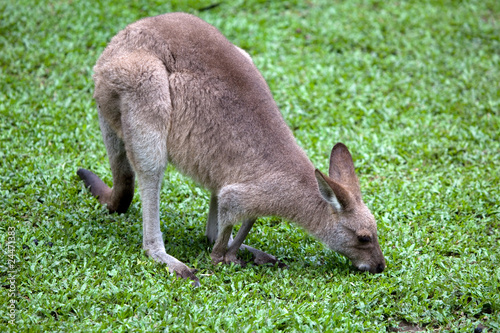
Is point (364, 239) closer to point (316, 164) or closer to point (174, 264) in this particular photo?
point (174, 264)

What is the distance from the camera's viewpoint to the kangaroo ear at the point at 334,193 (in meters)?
4.37

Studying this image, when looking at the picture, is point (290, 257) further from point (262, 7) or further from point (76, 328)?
point (262, 7)

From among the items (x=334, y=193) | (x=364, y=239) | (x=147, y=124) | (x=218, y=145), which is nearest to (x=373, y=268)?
(x=364, y=239)

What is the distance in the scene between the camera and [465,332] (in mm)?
4035

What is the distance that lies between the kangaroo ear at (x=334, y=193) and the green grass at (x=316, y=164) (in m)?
0.59

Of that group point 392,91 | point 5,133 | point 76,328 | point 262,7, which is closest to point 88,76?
point 5,133

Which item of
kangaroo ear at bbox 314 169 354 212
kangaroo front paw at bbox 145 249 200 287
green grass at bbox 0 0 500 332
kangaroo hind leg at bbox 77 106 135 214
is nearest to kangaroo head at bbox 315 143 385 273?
kangaroo ear at bbox 314 169 354 212

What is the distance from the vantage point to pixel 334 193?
443 cm

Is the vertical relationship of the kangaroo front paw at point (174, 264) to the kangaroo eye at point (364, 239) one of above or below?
below

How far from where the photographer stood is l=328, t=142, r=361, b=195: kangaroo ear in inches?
187

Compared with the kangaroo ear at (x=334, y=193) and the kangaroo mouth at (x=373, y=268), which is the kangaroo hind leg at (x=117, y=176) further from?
the kangaroo mouth at (x=373, y=268)

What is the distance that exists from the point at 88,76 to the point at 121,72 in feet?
11.6

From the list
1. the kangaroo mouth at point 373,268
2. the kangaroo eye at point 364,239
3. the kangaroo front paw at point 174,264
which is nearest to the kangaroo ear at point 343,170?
the kangaroo eye at point 364,239

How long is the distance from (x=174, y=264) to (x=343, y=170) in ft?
5.28
